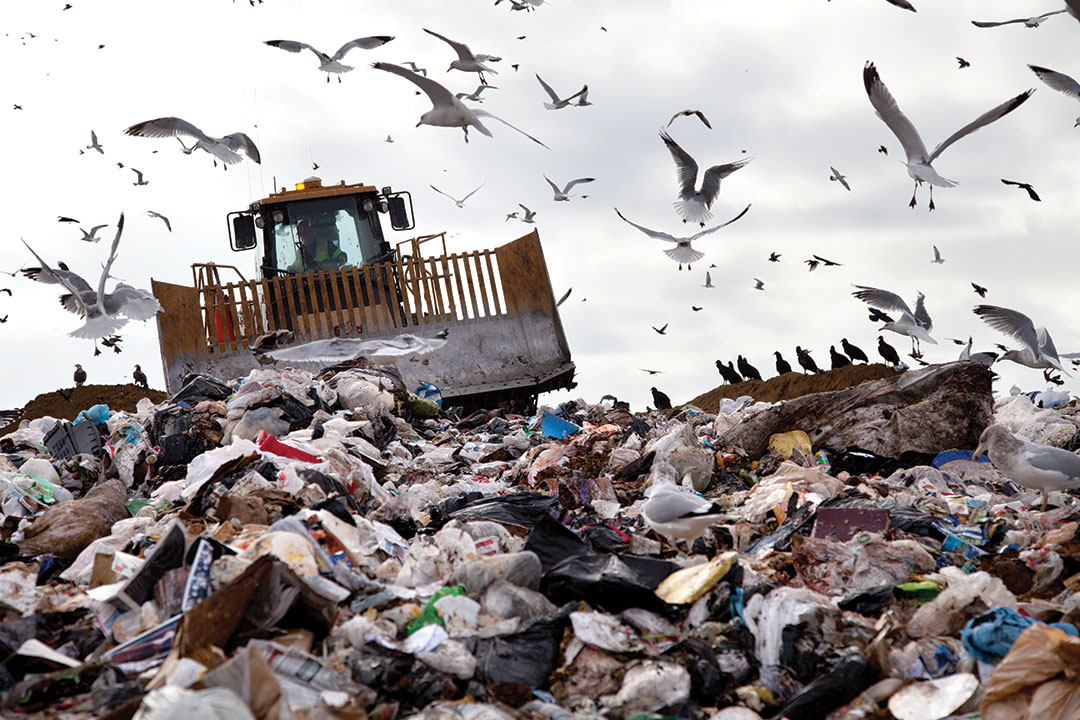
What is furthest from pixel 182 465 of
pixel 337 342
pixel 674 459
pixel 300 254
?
pixel 300 254

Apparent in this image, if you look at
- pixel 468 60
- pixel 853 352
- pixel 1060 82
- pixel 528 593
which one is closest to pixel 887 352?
pixel 853 352

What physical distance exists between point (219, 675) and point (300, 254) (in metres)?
7.30

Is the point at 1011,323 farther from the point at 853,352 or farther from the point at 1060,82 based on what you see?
the point at 853,352

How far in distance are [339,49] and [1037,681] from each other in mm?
6282

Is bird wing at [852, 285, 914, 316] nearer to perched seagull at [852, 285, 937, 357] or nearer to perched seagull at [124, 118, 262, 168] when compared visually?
perched seagull at [852, 285, 937, 357]

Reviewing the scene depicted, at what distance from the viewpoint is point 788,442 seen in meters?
5.22

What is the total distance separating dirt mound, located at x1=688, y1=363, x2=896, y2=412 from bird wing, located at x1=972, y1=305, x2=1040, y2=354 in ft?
7.76

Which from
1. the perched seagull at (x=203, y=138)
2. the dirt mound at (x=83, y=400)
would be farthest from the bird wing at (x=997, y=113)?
the dirt mound at (x=83, y=400)

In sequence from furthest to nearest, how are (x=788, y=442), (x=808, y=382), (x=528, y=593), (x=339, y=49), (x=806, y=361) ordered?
1. (x=806, y=361)
2. (x=808, y=382)
3. (x=339, y=49)
4. (x=788, y=442)
5. (x=528, y=593)

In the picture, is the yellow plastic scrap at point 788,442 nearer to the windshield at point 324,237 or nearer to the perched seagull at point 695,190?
the perched seagull at point 695,190

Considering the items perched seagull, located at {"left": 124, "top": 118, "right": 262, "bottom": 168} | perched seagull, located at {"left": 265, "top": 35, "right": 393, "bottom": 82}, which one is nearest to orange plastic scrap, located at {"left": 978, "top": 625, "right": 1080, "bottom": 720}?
perched seagull, located at {"left": 265, "top": 35, "right": 393, "bottom": 82}

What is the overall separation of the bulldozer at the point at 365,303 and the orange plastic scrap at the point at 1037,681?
6.17 meters

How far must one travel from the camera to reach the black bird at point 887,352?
9766 mm

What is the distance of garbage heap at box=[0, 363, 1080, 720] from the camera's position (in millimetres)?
2156
